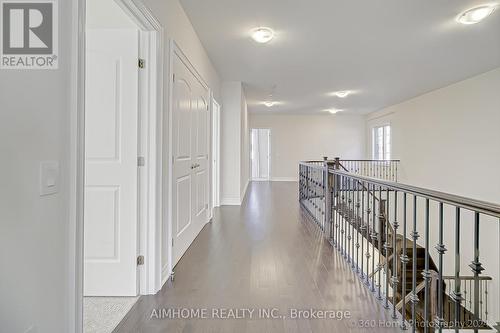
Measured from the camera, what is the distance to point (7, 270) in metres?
1.03

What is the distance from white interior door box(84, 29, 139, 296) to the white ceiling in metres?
1.34

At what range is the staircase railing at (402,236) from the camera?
145 cm

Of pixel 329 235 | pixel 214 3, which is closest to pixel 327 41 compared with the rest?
pixel 214 3

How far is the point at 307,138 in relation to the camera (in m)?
12.5

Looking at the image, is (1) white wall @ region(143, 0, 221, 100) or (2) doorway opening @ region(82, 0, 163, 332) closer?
(2) doorway opening @ region(82, 0, 163, 332)

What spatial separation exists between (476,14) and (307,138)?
911 centimetres

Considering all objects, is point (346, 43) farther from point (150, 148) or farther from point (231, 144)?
point (150, 148)

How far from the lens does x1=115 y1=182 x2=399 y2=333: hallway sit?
197 cm

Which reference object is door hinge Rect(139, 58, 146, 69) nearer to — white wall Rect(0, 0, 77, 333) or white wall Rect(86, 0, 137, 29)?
white wall Rect(86, 0, 137, 29)

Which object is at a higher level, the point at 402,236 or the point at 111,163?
the point at 111,163

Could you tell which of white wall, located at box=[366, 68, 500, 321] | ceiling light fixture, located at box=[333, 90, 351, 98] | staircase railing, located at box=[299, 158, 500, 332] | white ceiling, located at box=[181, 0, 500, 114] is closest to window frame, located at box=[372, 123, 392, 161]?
staircase railing, located at box=[299, 158, 500, 332]

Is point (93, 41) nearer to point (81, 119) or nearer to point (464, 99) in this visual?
point (81, 119)

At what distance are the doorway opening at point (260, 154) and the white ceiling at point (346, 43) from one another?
17.2ft

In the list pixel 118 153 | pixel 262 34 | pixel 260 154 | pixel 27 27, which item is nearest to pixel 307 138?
pixel 260 154
